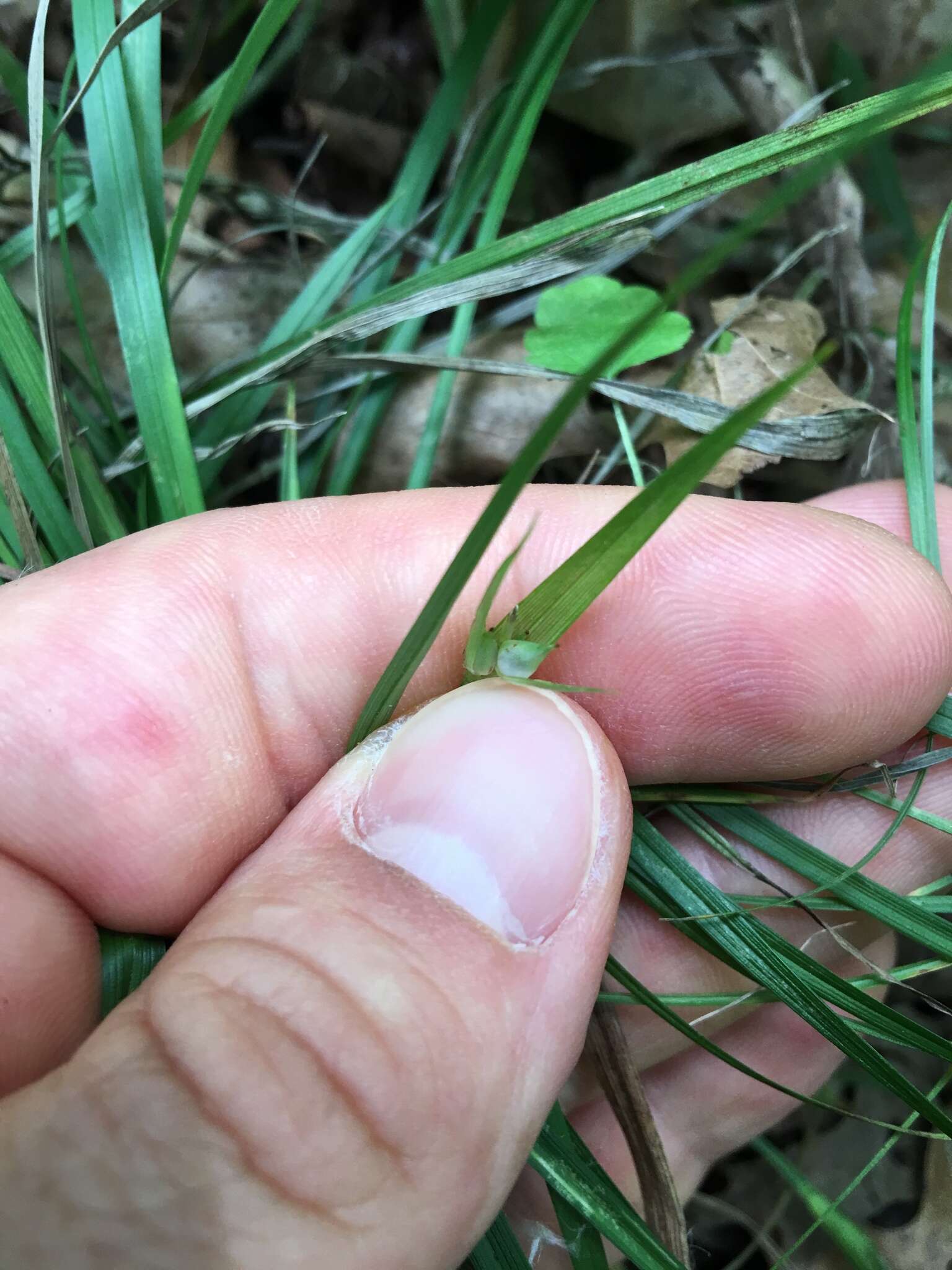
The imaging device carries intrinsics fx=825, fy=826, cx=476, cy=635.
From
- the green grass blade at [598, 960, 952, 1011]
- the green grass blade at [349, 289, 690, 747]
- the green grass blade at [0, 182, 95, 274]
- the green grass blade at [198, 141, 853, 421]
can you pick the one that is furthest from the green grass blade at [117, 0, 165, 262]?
the green grass blade at [598, 960, 952, 1011]

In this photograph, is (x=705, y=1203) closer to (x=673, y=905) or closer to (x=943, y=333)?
(x=673, y=905)

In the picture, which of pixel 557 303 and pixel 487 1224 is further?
pixel 557 303

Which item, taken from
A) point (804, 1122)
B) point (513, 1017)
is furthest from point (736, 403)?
point (804, 1122)

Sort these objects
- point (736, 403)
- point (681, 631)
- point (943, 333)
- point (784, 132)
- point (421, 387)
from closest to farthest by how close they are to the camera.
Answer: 1. point (784, 132)
2. point (681, 631)
3. point (736, 403)
4. point (421, 387)
5. point (943, 333)

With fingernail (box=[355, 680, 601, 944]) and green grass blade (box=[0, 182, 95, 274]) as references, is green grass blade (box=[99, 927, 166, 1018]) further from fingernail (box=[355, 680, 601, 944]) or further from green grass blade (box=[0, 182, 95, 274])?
green grass blade (box=[0, 182, 95, 274])

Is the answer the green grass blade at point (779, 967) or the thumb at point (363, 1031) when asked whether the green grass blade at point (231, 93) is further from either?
the green grass blade at point (779, 967)
